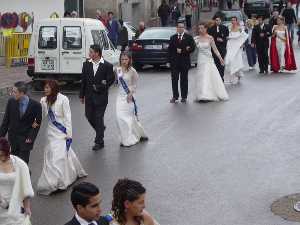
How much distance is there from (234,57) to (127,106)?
9239mm

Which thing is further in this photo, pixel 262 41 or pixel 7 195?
pixel 262 41

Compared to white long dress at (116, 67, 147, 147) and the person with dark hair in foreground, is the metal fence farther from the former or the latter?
the person with dark hair in foreground

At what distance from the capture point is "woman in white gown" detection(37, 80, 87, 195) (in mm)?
10070

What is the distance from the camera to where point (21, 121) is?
9.59 m

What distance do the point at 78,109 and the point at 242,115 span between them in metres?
3.70

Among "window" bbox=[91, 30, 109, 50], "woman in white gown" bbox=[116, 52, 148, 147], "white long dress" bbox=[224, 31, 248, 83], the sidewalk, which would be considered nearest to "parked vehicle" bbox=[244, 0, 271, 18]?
the sidewalk

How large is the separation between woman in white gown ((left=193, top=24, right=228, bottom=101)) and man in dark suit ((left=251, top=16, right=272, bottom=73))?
6.10 meters

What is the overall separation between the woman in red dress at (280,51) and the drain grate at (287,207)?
14.7 metres

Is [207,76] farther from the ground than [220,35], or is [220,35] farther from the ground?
[220,35]

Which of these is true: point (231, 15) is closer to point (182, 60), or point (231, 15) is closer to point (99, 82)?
point (182, 60)

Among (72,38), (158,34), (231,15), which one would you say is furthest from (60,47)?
(231,15)

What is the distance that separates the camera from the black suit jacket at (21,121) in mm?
9587

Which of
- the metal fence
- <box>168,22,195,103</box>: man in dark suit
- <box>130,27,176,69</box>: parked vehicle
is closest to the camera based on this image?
<box>168,22,195,103</box>: man in dark suit

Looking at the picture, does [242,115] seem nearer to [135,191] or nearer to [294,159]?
[294,159]
